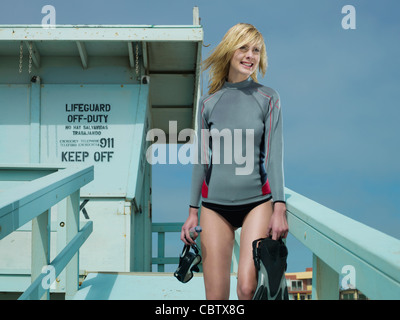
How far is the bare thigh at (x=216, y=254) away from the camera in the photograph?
215 cm

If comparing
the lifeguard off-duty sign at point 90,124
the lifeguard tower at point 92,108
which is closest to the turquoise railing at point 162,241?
the lifeguard tower at point 92,108

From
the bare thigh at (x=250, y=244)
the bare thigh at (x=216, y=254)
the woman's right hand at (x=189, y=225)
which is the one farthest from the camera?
the woman's right hand at (x=189, y=225)

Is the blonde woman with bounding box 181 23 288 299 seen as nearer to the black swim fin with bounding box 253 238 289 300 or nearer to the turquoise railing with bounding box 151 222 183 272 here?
the black swim fin with bounding box 253 238 289 300

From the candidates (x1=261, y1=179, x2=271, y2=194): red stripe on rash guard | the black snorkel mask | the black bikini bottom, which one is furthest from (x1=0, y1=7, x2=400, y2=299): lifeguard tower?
(x1=261, y1=179, x2=271, y2=194): red stripe on rash guard

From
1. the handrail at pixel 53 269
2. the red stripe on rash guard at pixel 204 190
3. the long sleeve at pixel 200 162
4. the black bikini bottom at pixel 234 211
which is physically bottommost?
the handrail at pixel 53 269

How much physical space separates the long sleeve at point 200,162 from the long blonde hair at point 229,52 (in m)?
0.17

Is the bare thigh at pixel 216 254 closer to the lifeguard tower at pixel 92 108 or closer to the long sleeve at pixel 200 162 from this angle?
the long sleeve at pixel 200 162

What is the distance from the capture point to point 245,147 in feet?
6.97

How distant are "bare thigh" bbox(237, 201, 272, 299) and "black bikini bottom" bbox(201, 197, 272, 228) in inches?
1.2

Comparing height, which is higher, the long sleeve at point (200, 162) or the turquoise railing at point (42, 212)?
the long sleeve at point (200, 162)

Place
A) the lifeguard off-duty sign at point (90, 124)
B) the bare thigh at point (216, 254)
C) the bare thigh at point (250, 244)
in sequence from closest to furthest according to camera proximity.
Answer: the bare thigh at point (250, 244) < the bare thigh at point (216, 254) < the lifeguard off-duty sign at point (90, 124)

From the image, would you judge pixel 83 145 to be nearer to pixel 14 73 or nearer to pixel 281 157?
pixel 14 73

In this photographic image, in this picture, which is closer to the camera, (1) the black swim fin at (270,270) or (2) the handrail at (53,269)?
(1) the black swim fin at (270,270)
